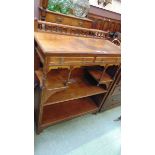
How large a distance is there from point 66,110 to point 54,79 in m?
0.52

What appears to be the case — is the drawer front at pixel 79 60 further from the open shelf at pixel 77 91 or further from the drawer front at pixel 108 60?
the open shelf at pixel 77 91

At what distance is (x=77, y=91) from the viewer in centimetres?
166

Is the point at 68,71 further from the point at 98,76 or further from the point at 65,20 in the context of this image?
the point at 65,20

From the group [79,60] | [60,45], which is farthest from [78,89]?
[60,45]

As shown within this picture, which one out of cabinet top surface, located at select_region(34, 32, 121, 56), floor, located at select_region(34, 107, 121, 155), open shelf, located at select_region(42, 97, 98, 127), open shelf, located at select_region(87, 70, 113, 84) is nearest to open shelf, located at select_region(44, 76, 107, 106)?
open shelf, located at select_region(87, 70, 113, 84)

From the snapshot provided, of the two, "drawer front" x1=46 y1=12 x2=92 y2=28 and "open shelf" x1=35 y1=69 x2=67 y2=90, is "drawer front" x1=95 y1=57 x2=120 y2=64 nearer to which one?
"open shelf" x1=35 y1=69 x2=67 y2=90

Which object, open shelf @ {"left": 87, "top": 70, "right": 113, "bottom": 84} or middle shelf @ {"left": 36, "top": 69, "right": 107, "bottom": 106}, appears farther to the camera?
open shelf @ {"left": 87, "top": 70, "right": 113, "bottom": 84}

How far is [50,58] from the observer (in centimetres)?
107

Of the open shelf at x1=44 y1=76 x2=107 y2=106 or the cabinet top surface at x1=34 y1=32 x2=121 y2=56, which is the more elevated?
the cabinet top surface at x1=34 y1=32 x2=121 y2=56

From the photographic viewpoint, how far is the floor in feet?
4.87

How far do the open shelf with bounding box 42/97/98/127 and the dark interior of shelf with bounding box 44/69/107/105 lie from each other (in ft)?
0.89

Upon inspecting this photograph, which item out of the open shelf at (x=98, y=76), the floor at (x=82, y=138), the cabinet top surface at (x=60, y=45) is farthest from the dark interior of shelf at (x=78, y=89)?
the cabinet top surface at (x=60, y=45)
